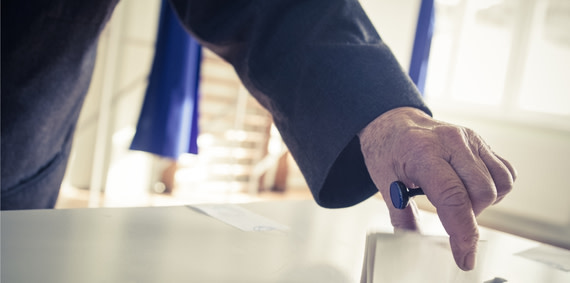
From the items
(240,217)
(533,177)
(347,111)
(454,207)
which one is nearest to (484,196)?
(454,207)

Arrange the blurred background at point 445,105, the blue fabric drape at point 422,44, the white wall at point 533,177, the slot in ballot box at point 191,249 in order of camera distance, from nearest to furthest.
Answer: the slot in ballot box at point 191,249, the white wall at point 533,177, the blurred background at point 445,105, the blue fabric drape at point 422,44

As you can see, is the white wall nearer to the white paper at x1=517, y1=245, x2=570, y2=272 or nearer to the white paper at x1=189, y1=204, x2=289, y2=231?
the white paper at x1=517, y1=245, x2=570, y2=272

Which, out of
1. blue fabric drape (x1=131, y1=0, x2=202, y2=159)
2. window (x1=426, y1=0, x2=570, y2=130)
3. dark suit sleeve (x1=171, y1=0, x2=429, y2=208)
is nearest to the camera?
dark suit sleeve (x1=171, y1=0, x2=429, y2=208)

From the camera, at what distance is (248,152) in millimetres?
4633

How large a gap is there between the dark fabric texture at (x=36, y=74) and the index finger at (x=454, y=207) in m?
0.54

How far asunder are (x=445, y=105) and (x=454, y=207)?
3.55 m

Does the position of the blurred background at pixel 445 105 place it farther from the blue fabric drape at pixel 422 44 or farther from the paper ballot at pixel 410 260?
the paper ballot at pixel 410 260

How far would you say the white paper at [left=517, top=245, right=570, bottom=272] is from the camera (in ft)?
2.08

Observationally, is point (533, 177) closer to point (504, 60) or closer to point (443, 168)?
point (504, 60)

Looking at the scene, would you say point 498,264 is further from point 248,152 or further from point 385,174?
point 248,152

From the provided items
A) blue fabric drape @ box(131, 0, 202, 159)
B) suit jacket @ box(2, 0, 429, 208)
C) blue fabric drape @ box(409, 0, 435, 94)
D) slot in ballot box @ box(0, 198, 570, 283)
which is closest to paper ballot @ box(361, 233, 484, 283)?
slot in ballot box @ box(0, 198, 570, 283)

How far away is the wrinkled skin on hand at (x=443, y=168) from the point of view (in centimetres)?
42

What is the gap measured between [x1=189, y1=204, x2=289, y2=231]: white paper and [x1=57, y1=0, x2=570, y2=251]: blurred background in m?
2.49

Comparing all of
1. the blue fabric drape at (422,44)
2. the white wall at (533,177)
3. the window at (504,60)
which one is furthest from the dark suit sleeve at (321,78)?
the window at (504,60)
